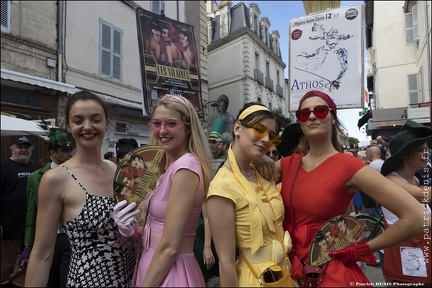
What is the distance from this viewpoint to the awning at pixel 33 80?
8084 millimetres

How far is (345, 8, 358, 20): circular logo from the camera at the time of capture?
174 inches

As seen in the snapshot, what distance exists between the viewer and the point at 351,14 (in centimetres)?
443

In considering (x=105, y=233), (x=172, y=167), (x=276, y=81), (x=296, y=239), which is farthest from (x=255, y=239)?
(x=276, y=81)

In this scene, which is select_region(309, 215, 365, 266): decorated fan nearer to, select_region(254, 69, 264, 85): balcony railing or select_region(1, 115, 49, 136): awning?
select_region(1, 115, 49, 136): awning

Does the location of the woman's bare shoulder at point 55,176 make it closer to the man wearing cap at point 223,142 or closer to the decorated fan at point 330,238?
the decorated fan at point 330,238

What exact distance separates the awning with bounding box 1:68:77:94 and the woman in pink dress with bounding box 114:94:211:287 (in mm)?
7919

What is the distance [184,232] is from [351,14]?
408 cm

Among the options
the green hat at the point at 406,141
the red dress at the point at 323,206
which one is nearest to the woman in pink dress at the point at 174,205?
the red dress at the point at 323,206

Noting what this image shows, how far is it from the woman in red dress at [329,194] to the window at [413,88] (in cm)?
2017

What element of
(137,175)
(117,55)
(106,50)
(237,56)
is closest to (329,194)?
(137,175)

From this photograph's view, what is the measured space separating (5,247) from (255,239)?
4706 millimetres

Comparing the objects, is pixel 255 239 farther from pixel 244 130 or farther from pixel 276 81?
pixel 276 81

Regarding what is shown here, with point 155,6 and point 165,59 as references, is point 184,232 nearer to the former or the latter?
point 165,59

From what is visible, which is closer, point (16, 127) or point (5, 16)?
point (16, 127)
